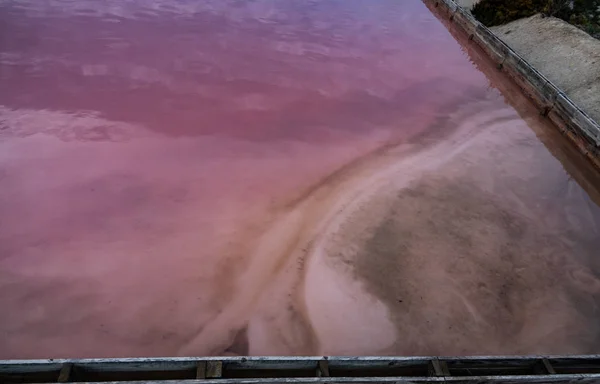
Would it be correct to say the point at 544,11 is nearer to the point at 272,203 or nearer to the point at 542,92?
the point at 542,92

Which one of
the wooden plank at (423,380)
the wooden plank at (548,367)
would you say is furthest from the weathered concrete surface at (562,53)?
the wooden plank at (423,380)

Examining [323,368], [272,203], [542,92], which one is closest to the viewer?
[323,368]

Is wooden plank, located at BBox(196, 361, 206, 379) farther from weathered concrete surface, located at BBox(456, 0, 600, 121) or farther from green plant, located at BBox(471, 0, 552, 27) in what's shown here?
green plant, located at BBox(471, 0, 552, 27)

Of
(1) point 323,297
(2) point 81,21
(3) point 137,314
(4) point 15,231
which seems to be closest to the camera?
(3) point 137,314

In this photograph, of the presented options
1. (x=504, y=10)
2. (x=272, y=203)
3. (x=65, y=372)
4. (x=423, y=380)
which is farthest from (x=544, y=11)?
(x=65, y=372)

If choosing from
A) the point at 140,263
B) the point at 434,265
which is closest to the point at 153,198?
the point at 140,263

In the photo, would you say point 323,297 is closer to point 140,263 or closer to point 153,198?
point 140,263

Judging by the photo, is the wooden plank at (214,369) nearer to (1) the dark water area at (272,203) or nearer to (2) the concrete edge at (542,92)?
(1) the dark water area at (272,203)

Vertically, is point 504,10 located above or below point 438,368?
above
